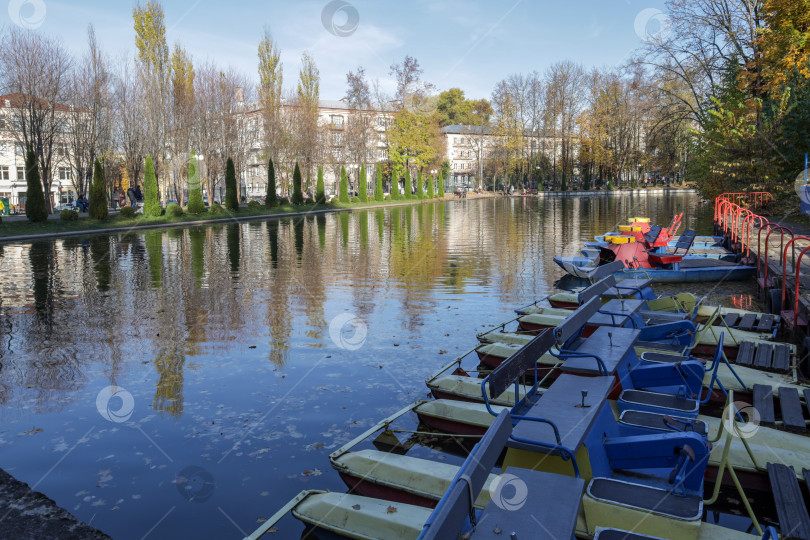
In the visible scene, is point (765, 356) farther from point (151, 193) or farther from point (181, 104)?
point (181, 104)

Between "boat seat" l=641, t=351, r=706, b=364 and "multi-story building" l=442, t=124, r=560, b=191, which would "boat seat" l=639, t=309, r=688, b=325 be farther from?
Result: "multi-story building" l=442, t=124, r=560, b=191

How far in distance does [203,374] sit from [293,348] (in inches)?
62.4

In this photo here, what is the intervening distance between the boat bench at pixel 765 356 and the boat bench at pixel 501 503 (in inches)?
219

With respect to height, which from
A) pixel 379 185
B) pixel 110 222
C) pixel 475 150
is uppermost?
pixel 475 150

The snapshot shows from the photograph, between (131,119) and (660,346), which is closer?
(660,346)

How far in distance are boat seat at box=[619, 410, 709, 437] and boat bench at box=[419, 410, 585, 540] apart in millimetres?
1817

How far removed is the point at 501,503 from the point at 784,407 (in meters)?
4.38

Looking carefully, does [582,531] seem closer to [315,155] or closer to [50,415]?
[50,415]

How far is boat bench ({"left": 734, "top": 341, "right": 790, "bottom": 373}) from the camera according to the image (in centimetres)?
759

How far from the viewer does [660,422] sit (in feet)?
17.1

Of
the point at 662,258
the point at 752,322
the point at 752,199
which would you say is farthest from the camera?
the point at 752,199

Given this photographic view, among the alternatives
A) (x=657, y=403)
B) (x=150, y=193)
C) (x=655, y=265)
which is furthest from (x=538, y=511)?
(x=150, y=193)

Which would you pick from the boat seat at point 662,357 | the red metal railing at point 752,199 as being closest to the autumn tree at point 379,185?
the red metal railing at point 752,199

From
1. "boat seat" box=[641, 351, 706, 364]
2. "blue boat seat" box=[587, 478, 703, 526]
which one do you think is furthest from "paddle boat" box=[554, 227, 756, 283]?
"blue boat seat" box=[587, 478, 703, 526]
